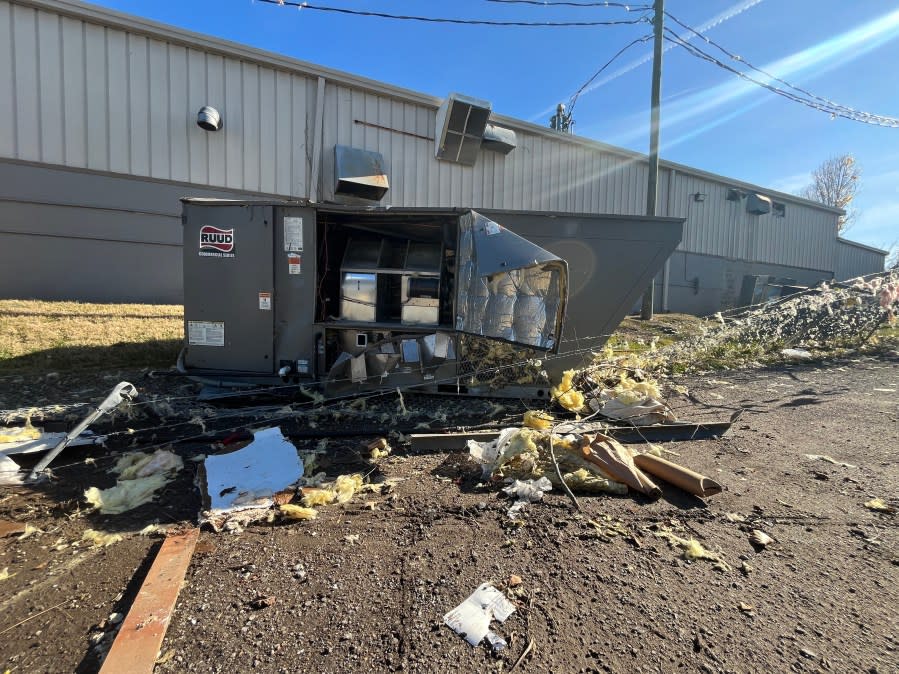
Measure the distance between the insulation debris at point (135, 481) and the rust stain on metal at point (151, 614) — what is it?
2.21ft

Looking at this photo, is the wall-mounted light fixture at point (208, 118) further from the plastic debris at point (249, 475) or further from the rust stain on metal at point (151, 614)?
the rust stain on metal at point (151, 614)

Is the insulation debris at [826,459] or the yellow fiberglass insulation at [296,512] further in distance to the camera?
the insulation debris at [826,459]

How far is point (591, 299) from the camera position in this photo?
455cm

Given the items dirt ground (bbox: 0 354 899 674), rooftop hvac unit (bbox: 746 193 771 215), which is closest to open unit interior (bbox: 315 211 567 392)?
dirt ground (bbox: 0 354 899 674)

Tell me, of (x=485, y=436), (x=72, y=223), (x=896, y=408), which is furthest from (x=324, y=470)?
(x=72, y=223)

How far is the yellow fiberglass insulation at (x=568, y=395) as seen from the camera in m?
4.05

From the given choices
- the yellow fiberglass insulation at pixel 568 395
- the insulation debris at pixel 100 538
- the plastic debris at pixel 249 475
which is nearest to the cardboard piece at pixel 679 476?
the yellow fiberglass insulation at pixel 568 395

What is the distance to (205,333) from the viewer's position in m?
4.48

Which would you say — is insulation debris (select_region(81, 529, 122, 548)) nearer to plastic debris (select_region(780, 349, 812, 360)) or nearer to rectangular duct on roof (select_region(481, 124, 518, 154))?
plastic debris (select_region(780, 349, 812, 360))

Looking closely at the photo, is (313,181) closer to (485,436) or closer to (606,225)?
(606,225)

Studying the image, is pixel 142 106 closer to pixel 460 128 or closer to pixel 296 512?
pixel 460 128

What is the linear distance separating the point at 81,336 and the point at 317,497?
5642 millimetres

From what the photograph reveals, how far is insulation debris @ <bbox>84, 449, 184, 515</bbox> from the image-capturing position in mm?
2469

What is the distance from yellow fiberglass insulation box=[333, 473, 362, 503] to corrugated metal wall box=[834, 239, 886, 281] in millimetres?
25730
